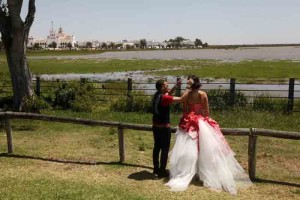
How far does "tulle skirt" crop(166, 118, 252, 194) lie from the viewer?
289 inches

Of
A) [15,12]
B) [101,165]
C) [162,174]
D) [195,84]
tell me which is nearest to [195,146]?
[162,174]

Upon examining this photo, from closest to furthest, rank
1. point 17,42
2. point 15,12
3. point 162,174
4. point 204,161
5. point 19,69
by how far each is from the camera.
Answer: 1. point 204,161
2. point 162,174
3. point 15,12
4. point 17,42
5. point 19,69

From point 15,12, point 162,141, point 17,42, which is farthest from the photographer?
point 17,42

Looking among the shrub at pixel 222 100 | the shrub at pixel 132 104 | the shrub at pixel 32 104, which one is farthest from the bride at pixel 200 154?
the shrub at pixel 32 104

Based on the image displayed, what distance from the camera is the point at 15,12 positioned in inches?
600

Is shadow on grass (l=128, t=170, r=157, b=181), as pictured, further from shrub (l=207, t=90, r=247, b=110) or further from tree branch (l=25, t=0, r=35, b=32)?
tree branch (l=25, t=0, r=35, b=32)

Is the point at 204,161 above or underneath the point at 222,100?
above

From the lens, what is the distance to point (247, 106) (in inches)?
675

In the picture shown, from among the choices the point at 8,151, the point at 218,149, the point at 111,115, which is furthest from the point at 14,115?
the point at 111,115

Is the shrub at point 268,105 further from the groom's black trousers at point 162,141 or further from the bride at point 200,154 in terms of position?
the groom's black trousers at point 162,141

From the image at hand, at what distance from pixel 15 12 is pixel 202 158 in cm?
1042

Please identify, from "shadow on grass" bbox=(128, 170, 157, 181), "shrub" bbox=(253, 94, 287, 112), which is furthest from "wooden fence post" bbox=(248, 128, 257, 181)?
"shrub" bbox=(253, 94, 287, 112)

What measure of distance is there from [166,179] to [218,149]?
1.12 m

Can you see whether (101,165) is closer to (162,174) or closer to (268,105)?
(162,174)
